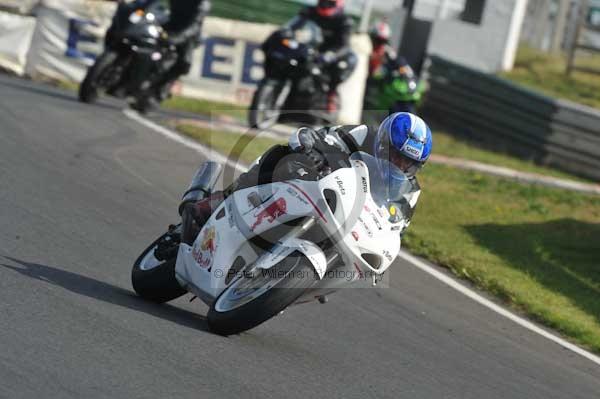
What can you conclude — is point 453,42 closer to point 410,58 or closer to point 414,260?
point 410,58

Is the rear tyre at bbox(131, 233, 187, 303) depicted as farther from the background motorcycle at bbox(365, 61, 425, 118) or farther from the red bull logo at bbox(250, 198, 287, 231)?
the background motorcycle at bbox(365, 61, 425, 118)

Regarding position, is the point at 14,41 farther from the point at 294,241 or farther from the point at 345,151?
the point at 294,241

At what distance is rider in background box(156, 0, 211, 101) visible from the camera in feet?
50.3

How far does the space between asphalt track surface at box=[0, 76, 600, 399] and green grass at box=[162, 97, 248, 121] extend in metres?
5.86

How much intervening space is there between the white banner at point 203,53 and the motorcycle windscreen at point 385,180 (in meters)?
11.5

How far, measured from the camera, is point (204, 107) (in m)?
17.2

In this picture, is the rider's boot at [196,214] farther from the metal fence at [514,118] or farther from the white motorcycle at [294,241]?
the metal fence at [514,118]

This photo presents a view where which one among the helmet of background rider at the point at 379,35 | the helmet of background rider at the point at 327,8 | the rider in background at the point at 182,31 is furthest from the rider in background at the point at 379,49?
the rider in background at the point at 182,31

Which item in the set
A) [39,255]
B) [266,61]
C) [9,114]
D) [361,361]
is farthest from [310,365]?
[266,61]

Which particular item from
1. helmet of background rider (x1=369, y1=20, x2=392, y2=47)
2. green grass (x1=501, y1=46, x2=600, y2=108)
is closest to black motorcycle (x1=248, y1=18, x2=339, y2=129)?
helmet of background rider (x1=369, y1=20, x2=392, y2=47)

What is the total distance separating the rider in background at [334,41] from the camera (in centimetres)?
1636

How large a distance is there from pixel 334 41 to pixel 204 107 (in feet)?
6.81

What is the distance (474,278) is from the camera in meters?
9.70

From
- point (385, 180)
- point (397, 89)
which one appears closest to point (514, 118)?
point (397, 89)
